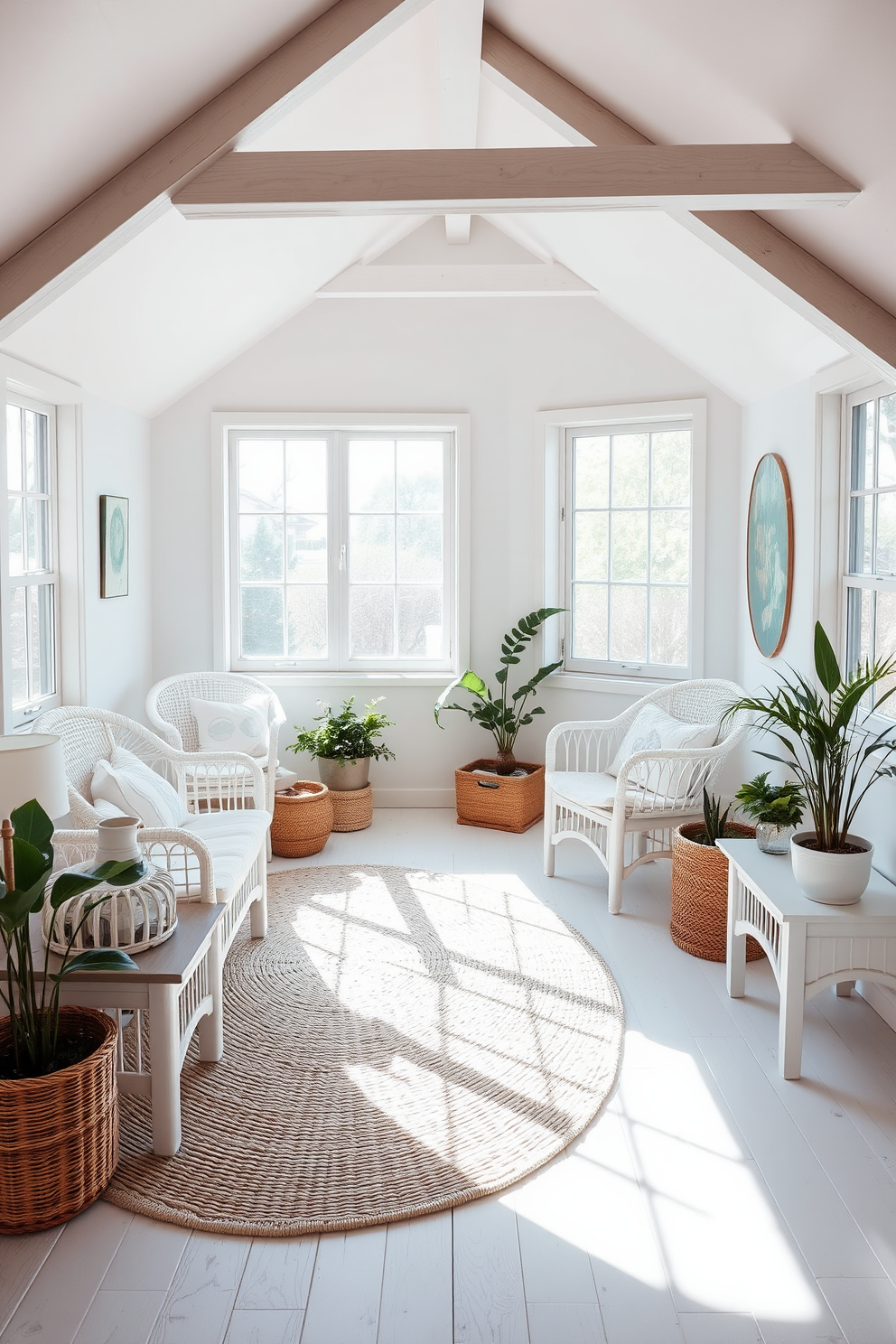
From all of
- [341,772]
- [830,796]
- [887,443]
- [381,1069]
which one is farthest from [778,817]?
[341,772]

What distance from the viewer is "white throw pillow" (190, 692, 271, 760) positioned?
4938mm

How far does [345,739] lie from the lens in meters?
5.29

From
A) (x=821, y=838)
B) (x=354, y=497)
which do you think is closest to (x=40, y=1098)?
(x=821, y=838)

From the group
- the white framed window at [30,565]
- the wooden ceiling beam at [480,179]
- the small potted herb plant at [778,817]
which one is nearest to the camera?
the wooden ceiling beam at [480,179]

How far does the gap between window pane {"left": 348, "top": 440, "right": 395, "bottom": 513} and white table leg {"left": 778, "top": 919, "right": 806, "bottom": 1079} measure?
11.7 feet

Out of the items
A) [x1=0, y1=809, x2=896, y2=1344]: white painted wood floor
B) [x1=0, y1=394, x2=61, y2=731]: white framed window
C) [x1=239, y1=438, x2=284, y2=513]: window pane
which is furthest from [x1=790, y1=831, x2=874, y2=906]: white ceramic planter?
[x1=239, y1=438, x2=284, y2=513]: window pane

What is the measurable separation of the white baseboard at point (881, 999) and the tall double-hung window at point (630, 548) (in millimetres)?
2201

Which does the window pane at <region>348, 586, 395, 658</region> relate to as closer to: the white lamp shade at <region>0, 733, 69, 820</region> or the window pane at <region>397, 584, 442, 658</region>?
the window pane at <region>397, 584, 442, 658</region>

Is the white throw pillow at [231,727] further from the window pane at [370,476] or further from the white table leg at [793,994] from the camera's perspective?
the white table leg at [793,994]

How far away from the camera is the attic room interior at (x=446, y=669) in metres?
2.22

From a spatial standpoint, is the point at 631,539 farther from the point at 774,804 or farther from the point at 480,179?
the point at 480,179

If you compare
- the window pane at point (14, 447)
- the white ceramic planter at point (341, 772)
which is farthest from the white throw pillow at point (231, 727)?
the window pane at point (14, 447)

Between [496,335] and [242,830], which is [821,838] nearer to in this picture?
[242,830]

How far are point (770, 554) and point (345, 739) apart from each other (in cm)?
224
